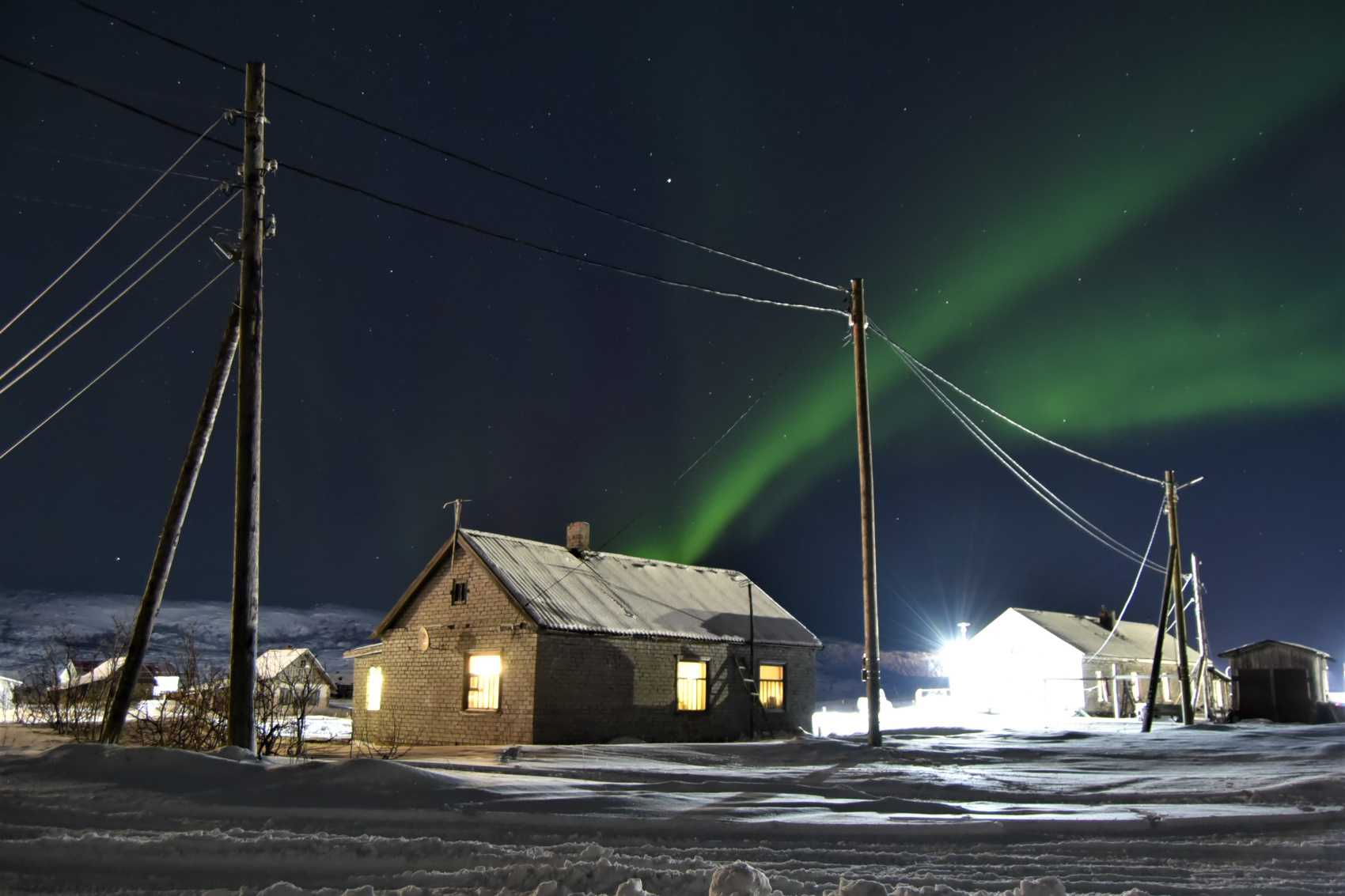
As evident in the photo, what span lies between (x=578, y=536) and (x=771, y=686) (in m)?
7.34

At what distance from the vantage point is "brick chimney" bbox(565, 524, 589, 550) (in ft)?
89.7

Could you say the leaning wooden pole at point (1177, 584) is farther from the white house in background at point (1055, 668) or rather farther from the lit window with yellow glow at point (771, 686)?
the white house in background at point (1055, 668)

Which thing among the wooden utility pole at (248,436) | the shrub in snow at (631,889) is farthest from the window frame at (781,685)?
the shrub in snow at (631,889)

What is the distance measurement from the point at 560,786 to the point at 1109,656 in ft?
160

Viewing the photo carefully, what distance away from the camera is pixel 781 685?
27.0 meters

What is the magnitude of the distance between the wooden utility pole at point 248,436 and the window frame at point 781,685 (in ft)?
55.9

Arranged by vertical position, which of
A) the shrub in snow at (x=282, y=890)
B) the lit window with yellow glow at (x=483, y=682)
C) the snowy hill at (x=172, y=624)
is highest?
the shrub in snow at (x=282, y=890)

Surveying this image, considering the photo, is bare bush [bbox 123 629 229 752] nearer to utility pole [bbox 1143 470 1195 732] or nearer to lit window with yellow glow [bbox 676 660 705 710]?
lit window with yellow glow [bbox 676 660 705 710]

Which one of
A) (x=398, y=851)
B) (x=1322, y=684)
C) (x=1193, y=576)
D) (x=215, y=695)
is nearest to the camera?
(x=398, y=851)

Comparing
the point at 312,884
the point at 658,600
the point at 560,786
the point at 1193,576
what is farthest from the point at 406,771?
the point at 1193,576

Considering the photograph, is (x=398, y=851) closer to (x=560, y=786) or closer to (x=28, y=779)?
(x=560, y=786)

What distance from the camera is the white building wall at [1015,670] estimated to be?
1903 inches

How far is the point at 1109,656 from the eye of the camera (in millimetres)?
→ 49688

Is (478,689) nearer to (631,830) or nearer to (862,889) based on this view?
(631,830)
